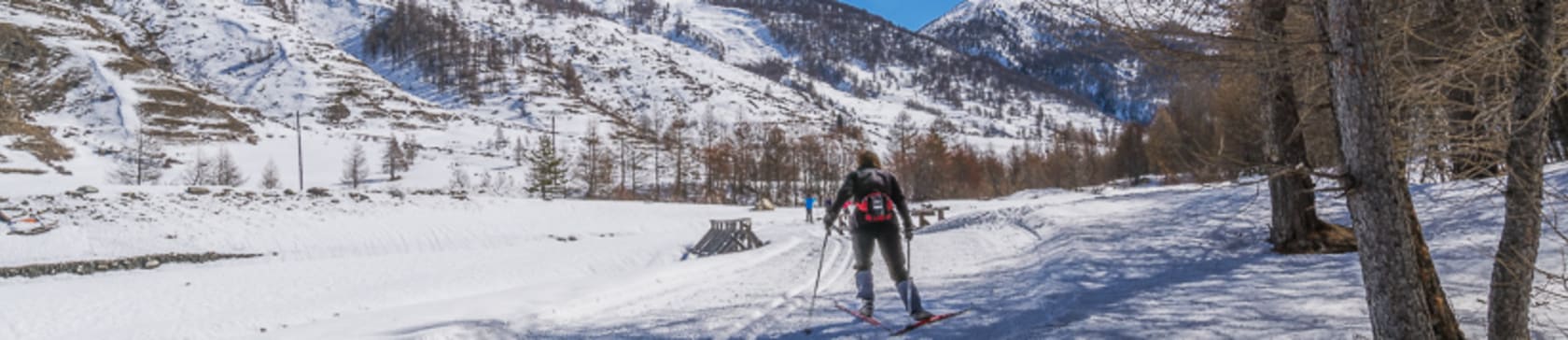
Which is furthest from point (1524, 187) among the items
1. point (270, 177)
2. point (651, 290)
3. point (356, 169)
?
point (356, 169)

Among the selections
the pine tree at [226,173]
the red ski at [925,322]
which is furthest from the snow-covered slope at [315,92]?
the red ski at [925,322]

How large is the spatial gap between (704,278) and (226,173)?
198ft

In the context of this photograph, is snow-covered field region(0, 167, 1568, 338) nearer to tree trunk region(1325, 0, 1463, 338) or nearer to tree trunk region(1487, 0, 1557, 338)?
tree trunk region(1487, 0, 1557, 338)

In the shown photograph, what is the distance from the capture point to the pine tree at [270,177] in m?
53.3

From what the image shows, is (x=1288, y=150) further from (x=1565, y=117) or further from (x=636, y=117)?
(x=636, y=117)

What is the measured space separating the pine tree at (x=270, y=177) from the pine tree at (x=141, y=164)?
22.9 feet

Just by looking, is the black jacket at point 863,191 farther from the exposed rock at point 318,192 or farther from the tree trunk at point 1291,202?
the exposed rock at point 318,192

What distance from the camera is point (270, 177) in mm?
55750

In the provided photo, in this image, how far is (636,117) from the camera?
142m

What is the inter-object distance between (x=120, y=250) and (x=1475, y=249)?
1279 inches

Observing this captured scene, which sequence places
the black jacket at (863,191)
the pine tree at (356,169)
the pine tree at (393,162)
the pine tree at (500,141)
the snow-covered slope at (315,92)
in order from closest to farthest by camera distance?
1. the black jacket at (863,191)
2. the pine tree at (356,169)
3. the pine tree at (393,162)
4. the snow-covered slope at (315,92)
5. the pine tree at (500,141)

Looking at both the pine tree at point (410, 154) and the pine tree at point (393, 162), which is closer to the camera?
the pine tree at point (393, 162)

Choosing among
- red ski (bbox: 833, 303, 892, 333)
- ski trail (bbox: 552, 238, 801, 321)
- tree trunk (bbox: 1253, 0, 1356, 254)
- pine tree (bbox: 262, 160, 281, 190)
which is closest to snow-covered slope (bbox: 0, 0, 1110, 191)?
pine tree (bbox: 262, 160, 281, 190)

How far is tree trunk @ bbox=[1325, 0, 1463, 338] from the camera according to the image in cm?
342
